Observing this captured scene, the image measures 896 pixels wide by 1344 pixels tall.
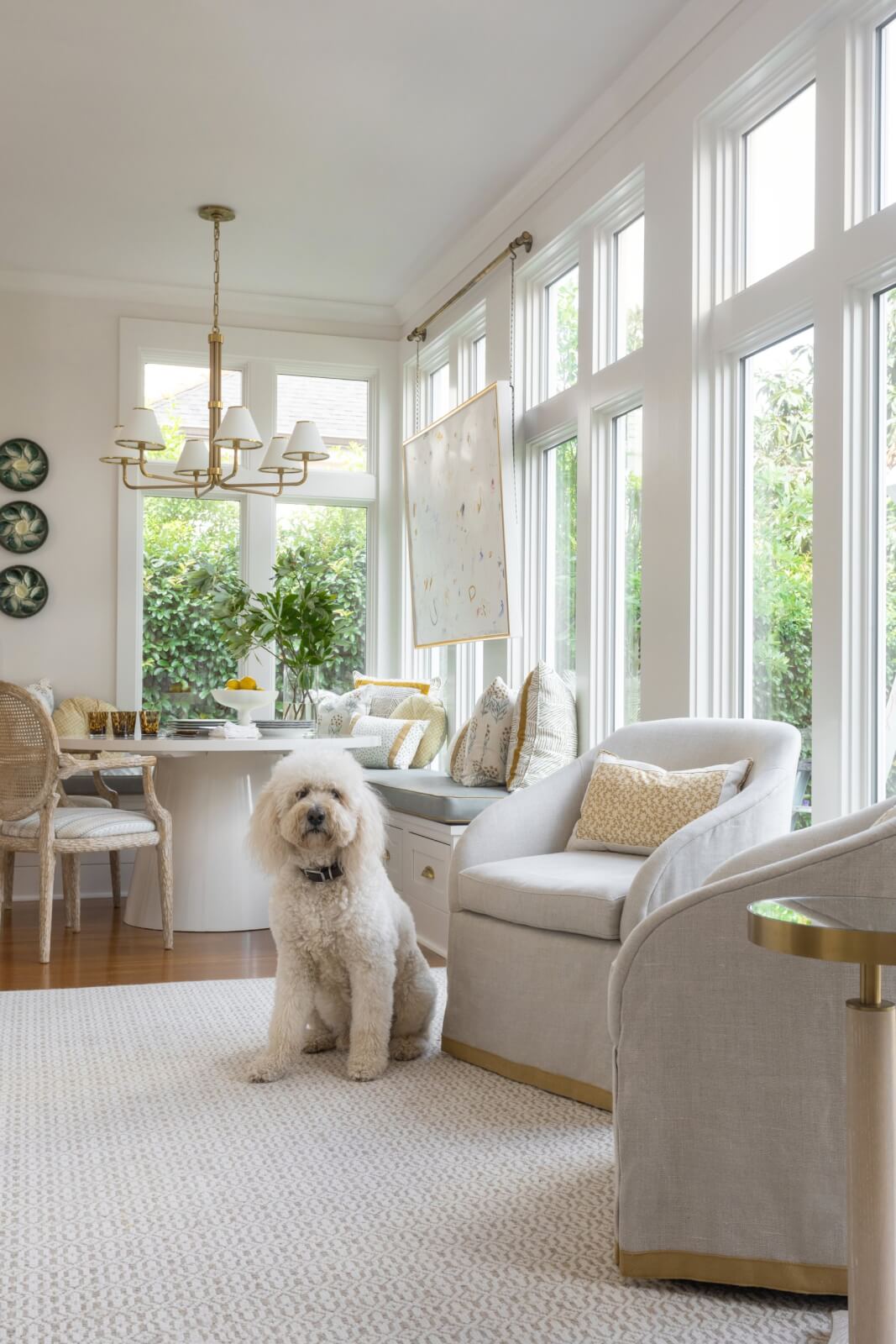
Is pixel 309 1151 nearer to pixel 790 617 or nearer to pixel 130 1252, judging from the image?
pixel 130 1252

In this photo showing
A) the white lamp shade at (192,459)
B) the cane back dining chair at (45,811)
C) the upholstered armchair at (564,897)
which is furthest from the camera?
the white lamp shade at (192,459)

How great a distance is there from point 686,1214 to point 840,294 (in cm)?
225

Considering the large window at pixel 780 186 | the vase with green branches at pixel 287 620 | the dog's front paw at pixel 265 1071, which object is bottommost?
the dog's front paw at pixel 265 1071

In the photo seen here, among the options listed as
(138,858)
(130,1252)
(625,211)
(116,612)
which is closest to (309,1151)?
(130,1252)

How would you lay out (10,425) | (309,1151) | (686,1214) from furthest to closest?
(10,425) → (309,1151) → (686,1214)

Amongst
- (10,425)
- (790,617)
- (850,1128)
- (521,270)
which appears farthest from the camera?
(10,425)

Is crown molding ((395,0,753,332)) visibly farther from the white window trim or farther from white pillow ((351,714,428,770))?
white pillow ((351,714,428,770))

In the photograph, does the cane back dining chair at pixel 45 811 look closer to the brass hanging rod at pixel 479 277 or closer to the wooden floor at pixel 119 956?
the wooden floor at pixel 119 956

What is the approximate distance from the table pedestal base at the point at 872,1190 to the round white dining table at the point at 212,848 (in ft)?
11.3

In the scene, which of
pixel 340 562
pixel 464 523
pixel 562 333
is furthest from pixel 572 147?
pixel 340 562

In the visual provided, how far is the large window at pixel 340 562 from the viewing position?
671cm

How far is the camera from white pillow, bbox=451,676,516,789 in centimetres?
466

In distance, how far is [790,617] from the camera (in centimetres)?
333

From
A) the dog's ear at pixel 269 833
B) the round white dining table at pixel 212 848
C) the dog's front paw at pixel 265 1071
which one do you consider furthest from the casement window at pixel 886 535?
the round white dining table at pixel 212 848
